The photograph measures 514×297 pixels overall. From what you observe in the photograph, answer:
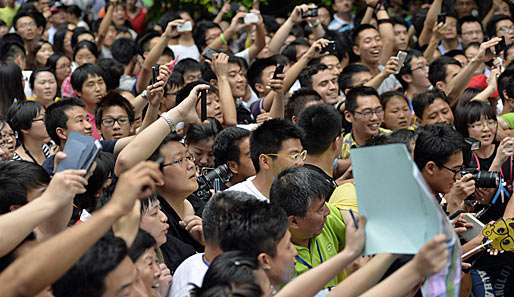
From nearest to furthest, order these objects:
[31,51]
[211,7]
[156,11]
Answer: [31,51], [211,7], [156,11]

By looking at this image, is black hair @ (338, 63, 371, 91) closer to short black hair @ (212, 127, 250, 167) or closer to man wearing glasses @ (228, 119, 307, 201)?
short black hair @ (212, 127, 250, 167)

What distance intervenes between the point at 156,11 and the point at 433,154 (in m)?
9.66

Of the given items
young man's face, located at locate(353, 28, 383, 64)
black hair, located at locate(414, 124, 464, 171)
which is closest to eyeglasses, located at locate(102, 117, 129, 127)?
black hair, located at locate(414, 124, 464, 171)

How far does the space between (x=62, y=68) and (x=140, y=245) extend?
23.3 feet

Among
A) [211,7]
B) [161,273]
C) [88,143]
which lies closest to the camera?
[88,143]

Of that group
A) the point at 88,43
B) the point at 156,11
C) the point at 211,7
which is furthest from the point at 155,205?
the point at 156,11

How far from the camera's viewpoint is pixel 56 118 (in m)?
7.61

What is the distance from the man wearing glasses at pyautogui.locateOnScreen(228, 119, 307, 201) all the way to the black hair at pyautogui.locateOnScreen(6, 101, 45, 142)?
201 centimetres

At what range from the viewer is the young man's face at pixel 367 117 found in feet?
27.3

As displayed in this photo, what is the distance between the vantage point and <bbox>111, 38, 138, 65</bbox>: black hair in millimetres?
12328

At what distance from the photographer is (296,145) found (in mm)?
6422

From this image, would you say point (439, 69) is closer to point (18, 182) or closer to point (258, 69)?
point (258, 69)

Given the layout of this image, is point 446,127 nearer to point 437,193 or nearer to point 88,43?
point 437,193

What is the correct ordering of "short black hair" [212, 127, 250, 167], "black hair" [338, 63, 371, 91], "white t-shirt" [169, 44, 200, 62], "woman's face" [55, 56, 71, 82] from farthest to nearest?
1. "white t-shirt" [169, 44, 200, 62]
2. "woman's face" [55, 56, 71, 82]
3. "black hair" [338, 63, 371, 91]
4. "short black hair" [212, 127, 250, 167]
